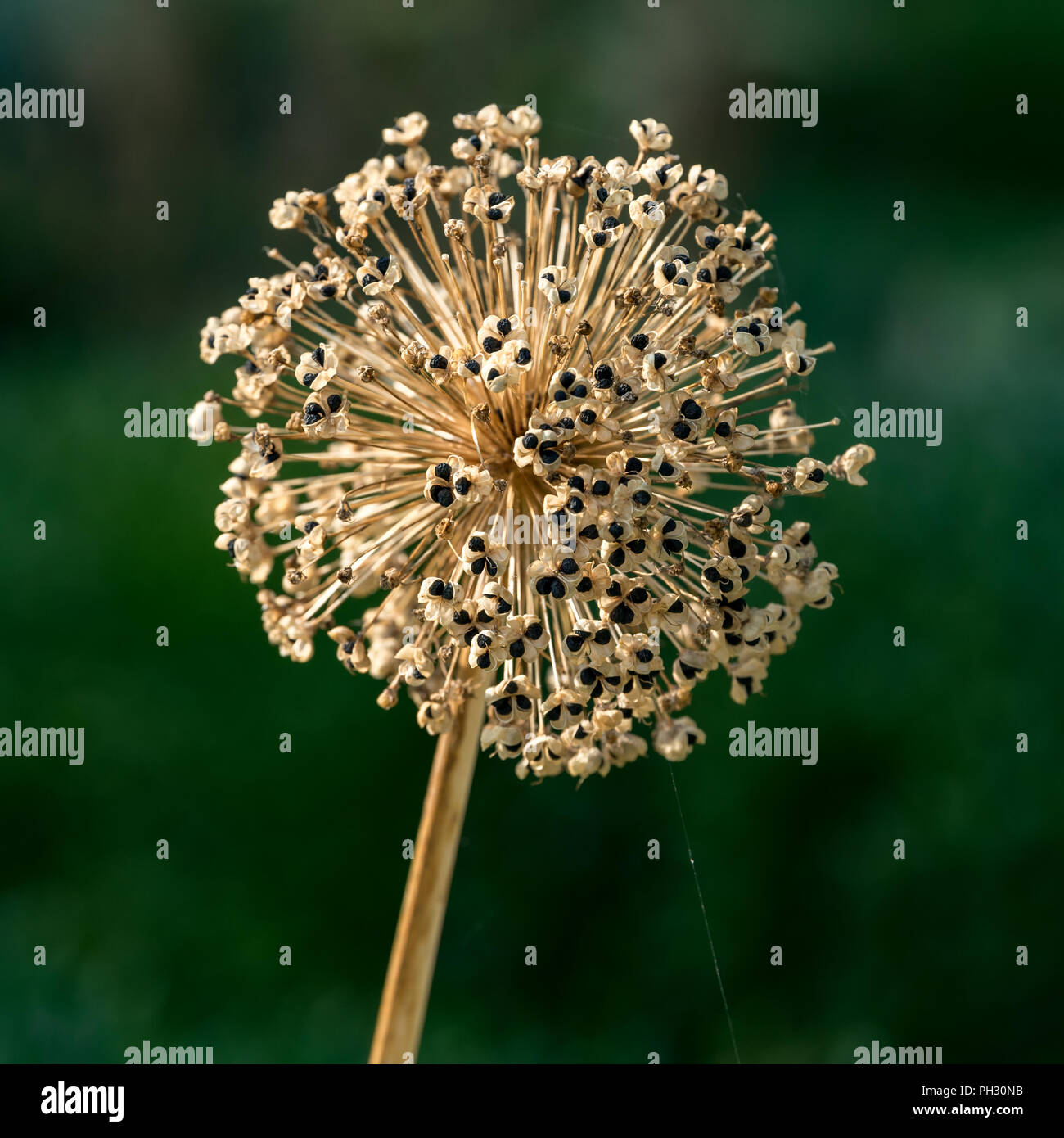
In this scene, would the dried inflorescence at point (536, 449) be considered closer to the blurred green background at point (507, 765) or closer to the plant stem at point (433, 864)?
the plant stem at point (433, 864)

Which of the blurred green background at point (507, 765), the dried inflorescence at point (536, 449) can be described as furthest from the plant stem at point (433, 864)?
the blurred green background at point (507, 765)

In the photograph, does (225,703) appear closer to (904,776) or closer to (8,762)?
(8,762)

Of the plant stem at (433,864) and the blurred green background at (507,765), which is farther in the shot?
the blurred green background at (507,765)

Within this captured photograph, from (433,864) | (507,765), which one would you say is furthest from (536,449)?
(507,765)

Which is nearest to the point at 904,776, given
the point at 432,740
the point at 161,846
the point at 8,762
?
the point at 432,740

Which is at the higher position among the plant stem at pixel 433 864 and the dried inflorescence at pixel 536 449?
the dried inflorescence at pixel 536 449

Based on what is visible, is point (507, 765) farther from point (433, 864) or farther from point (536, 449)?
point (536, 449)
